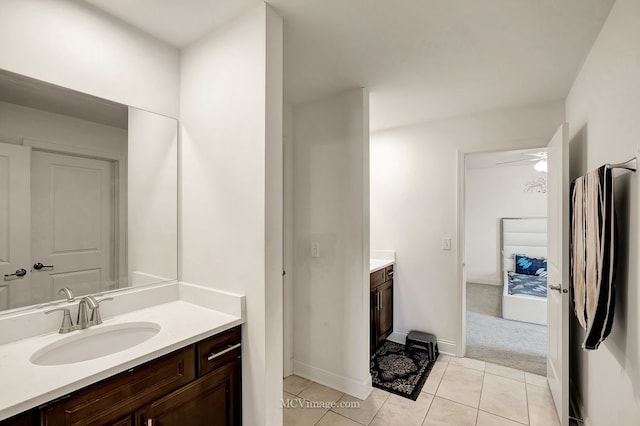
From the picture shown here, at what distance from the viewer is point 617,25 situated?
4.68 ft

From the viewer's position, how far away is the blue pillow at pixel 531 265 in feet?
16.4

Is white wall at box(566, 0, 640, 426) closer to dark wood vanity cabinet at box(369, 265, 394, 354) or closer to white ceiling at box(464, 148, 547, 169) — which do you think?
dark wood vanity cabinet at box(369, 265, 394, 354)

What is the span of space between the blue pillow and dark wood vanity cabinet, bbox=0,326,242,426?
5.31 meters

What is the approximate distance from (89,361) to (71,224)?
30.1 inches

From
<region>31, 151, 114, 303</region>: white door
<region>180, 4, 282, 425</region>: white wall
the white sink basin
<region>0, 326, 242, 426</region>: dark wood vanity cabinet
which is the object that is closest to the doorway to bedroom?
<region>180, 4, 282, 425</region>: white wall

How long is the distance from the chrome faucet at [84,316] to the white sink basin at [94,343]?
0.12ft

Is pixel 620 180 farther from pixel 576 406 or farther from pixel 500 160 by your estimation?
pixel 500 160

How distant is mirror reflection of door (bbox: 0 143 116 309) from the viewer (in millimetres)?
1320

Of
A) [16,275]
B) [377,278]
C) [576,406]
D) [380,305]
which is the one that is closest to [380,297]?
[380,305]

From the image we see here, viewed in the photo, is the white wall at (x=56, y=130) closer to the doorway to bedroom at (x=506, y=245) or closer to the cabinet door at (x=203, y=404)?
the cabinet door at (x=203, y=404)

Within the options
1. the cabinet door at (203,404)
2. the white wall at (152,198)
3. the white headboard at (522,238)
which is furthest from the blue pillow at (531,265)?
the white wall at (152,198)

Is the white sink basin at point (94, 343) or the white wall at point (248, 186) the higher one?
the white wall at point (248, 186)

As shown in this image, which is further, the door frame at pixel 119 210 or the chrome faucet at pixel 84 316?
the door frame at pixel 119 210

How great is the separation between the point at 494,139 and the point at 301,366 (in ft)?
9.03
